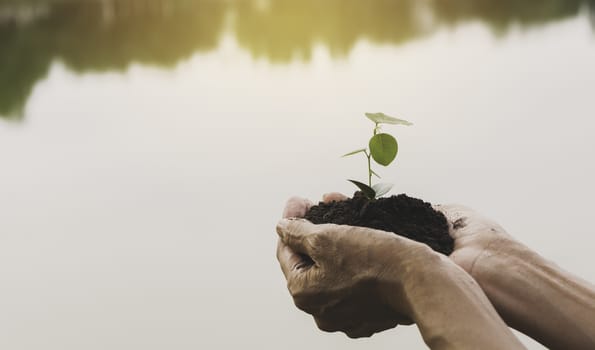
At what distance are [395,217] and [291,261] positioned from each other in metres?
0.14

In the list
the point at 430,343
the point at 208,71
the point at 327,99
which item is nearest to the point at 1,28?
the point at 208,71

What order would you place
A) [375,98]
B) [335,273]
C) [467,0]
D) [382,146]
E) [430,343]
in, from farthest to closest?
Answer: [467,0]
[375,98]
[382,146]
[335,273]
[430,343]

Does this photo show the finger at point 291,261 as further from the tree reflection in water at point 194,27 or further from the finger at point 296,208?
the tree reflection in water at point 194,27

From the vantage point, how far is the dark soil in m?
0.82

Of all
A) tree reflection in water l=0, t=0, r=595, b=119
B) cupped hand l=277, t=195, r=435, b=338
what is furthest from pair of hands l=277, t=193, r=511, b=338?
tree reflection in water l=0, t=0, r=595, b=119

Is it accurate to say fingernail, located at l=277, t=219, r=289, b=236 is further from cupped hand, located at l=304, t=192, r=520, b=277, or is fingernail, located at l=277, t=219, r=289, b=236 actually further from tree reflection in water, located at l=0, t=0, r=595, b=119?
tree reflection in water, located at l=0, t=0, r=595, b=119

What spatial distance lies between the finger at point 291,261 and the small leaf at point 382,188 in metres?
0.13

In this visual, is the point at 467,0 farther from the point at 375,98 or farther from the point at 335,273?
the point at 335,273

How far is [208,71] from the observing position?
9.83 ft

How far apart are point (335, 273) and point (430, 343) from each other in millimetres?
138

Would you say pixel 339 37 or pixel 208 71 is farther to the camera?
pixel 339 37

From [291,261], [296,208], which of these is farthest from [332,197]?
[291,261]

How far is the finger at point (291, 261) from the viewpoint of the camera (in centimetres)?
79

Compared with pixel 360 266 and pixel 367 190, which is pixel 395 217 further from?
pixel 360 266
